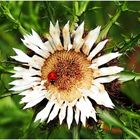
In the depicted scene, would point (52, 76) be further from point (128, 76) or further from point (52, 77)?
point (128, 76)

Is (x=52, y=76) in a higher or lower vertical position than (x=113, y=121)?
higher

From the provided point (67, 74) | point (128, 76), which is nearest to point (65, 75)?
point (67, 74)

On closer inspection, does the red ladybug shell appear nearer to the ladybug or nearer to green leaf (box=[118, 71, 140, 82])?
the ladybug

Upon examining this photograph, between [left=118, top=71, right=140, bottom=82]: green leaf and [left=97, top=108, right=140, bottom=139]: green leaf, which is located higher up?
[left=118, top=71, right=140, bottom=82]: green leaf

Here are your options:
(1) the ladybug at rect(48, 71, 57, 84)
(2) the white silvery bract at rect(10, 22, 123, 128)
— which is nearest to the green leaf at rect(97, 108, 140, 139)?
(2) the white silvery bract at rect(10, 22, 123, 128)

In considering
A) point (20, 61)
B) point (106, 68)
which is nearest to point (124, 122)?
point (106, 68)

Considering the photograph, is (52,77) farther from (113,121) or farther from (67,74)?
(113,121)

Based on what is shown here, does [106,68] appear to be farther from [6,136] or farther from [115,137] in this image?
[6,136]

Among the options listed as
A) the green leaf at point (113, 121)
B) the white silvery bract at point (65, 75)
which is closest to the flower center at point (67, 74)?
the white silvery bract at point (65, 75)
